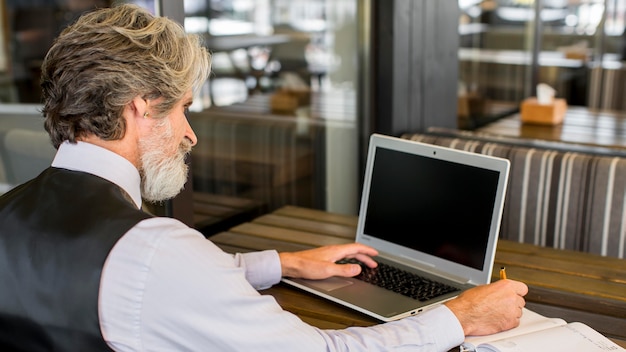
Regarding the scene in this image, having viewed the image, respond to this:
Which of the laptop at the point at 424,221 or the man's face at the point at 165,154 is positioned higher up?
the man's face at the point at 165,154

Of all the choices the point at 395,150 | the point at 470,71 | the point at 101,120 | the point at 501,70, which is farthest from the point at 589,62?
the point at 101,120

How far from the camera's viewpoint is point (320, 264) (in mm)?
1863

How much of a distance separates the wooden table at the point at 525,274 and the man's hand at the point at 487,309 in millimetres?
211

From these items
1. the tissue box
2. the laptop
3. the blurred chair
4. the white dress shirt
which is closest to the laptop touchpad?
the laptop

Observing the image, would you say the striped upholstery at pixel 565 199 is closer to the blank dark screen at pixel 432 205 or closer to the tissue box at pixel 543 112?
the blank dark screen at pixel 432 205

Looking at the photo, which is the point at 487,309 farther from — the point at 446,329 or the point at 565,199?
the point at 565,199

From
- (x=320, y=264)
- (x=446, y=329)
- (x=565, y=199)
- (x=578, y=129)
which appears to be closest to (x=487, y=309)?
(x=446, y=329)

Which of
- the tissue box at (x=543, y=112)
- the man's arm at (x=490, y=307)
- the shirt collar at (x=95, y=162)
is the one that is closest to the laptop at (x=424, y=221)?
the man's arm at (x=490, y=307)

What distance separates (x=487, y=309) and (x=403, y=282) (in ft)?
1.12

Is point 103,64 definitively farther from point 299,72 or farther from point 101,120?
point 299,72

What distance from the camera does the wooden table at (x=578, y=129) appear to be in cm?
327

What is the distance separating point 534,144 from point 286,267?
1.20 m

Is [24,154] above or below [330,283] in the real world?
above

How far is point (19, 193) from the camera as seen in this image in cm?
139
